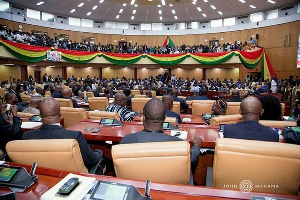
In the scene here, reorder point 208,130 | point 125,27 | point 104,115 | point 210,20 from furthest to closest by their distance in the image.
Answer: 1. point 125,27
2. point 210,20
3. point 104,115
4. point 208,130

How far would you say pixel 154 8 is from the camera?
20.9 m

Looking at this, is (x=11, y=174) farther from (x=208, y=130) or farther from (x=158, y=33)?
(x=158, y=33)

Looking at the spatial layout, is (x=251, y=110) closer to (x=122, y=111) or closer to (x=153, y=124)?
(x=153, y=124)

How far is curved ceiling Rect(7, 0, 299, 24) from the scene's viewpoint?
59.4ft

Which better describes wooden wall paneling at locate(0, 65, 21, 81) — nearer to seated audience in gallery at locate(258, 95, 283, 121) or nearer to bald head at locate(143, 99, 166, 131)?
bald head at locate(143, 99, 166, 131)

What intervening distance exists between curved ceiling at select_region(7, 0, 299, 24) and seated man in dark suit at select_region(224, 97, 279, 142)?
18.6 m

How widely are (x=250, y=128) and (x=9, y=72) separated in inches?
708

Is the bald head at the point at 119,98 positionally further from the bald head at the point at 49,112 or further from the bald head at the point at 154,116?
the bald head at the point at 154,116

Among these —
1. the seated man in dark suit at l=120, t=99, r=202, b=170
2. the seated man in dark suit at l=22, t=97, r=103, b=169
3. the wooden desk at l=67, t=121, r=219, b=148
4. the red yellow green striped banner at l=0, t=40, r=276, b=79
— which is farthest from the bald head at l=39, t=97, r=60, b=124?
the red yellow green striped banner at l=0, t=40, r=276, b=79

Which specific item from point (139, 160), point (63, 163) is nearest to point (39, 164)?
point (63, 163)

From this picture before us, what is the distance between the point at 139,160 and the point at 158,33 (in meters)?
24.7

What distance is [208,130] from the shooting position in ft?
8.66

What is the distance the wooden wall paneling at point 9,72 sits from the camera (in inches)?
599

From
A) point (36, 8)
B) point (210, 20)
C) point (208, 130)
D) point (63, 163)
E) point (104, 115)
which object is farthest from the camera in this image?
point (210, 20)
